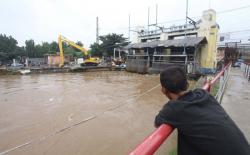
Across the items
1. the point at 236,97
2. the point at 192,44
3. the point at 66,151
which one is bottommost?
the point at 66,151

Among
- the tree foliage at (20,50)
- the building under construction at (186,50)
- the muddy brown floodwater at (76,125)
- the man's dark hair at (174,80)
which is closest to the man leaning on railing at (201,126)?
the man's dark hair at (174,80)

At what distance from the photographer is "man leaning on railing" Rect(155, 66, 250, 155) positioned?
1235 millimetres

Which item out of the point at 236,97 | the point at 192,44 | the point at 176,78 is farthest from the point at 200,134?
the point at 192,44

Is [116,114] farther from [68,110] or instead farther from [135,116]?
[68,110]

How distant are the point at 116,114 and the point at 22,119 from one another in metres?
3.11

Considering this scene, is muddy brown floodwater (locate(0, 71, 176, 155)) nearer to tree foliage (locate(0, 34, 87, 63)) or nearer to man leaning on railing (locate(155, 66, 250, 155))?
man leaning on railing (locate(155, 66, 250, 155))

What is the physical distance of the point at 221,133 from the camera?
1.24 meters

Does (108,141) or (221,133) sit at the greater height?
(221,133)

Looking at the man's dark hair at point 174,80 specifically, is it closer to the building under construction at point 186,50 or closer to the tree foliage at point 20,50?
the building under construction at point 186,50

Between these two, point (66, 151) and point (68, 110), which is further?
point (68, 110)

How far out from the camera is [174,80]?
144 centimetres

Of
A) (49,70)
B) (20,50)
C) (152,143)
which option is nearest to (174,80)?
(152,143)

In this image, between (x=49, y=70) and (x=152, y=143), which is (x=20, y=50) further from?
(x=152, y=143)

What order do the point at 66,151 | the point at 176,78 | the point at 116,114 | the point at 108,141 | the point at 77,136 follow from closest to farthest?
1. the point at 176,78
2. the point at 66,151
3. the point at 108,141
4. the point at 77,136
5. the point at 116,114
